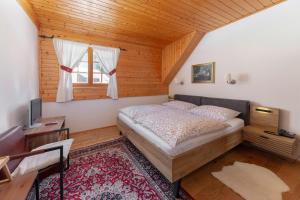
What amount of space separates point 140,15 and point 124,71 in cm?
176

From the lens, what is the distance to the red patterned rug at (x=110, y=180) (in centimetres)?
162

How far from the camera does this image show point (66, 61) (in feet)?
10.8

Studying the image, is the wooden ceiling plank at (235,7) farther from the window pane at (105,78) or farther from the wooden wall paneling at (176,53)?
the window pane at (105,78)

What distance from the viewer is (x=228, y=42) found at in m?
3.21

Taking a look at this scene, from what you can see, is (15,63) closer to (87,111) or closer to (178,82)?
(87,111)

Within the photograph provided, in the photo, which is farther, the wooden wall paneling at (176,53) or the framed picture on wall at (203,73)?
the wooden wall paneling at (176,53)

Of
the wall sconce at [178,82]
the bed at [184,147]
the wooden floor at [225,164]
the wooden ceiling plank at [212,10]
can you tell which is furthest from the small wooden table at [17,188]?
the wall sconce at [178,82]

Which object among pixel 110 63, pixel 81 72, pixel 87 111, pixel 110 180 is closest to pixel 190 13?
pixel 110 63

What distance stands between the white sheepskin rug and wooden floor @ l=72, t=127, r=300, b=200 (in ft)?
0.24

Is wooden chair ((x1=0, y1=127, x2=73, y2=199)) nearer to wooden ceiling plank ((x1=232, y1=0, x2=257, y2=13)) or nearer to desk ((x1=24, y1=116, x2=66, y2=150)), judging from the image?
desk ((x1=24, y1=116, x2=66, y2=150))

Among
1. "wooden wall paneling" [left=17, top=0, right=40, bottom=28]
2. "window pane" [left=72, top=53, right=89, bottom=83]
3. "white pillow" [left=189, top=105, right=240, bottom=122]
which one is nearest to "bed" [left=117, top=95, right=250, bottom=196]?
"white pillow" [left=189, top=105, right=240, bottom=122]

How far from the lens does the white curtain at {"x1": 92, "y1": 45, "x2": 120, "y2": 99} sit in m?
3.71

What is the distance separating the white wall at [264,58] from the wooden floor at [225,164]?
649 millimetres

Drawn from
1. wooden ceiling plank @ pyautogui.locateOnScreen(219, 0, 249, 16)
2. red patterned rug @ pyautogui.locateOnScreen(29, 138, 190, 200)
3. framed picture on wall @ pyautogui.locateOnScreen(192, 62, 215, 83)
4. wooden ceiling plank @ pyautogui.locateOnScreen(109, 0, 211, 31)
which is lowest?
red patterned rug @ pyautogui.locateOnScreen(29, 138, 190, 200)
